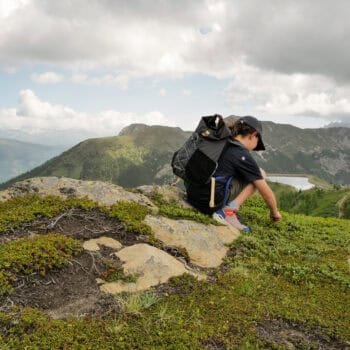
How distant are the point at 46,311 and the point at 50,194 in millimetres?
6242

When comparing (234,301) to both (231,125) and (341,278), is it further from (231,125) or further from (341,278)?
(231,125)

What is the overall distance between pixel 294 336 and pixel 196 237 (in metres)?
4.52

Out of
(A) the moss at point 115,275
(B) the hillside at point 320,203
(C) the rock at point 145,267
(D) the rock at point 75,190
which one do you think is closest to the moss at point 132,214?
(D) the rock at point 75,190

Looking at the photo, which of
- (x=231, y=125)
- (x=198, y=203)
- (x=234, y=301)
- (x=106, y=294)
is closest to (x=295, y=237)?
(x=198, y=203)

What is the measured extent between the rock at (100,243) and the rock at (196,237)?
137 centimetres

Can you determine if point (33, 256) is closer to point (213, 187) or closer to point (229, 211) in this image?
point (213, 187)

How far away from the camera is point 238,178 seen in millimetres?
11750

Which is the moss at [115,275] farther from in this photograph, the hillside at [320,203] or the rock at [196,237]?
the hillside at [320,203]

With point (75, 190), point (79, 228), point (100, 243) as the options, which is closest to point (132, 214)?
point (79, 228)

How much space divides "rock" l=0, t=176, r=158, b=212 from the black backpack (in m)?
1.73

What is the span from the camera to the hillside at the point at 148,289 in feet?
18.1

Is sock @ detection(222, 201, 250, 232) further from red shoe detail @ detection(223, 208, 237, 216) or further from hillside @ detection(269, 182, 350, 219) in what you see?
hillside @ detection(269, 182, 350, 219)

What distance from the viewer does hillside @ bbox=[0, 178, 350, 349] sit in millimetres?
5520

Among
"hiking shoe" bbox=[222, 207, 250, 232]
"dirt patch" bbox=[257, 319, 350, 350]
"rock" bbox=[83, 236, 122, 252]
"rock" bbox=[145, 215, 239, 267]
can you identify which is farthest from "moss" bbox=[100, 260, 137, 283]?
"hiking shoe" bbox=[222, 207, 250, 232]
